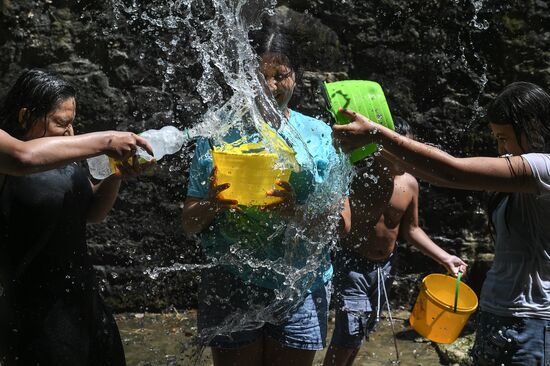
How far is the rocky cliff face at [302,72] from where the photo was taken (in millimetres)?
4879

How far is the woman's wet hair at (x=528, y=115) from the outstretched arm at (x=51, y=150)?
1276 millimetres

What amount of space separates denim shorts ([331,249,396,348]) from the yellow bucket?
0.27 m

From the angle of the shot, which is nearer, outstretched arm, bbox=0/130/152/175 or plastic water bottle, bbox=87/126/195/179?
outstretched arm, bbox=0/130/152/175

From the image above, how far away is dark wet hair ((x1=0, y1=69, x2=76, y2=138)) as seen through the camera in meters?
2.54

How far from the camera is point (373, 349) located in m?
4.55

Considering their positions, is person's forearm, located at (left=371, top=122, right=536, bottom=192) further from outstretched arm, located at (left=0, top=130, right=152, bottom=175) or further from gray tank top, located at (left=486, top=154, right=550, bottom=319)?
outstretched arm, located at (left=0, top=130, right=152, bottom=175)

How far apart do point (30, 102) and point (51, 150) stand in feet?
1.21

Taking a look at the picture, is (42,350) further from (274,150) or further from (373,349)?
(373,349)

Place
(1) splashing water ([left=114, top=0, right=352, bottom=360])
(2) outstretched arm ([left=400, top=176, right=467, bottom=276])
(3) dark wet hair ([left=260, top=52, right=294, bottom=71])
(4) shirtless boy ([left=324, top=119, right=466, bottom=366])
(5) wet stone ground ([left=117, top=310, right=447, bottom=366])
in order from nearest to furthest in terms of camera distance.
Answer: (1) splashing water ([left=114, top=0, right=352, bottom=360])
(3) dark wet hair ([left=260, top=52, right=294, bottom=71])
(4) shirtless boy ([left=324, top=119, right=466, bottom=366])
(2) outstretched arm ([left=400, top=176, right=467, bottom=276])
(5) wet stone ground ([left=117, top=310, right=447, bottom=366])

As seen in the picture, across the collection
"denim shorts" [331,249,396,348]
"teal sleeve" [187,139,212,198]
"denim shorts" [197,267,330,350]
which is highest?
"teal sleeve" [187,139,212,198]

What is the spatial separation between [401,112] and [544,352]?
2725mm

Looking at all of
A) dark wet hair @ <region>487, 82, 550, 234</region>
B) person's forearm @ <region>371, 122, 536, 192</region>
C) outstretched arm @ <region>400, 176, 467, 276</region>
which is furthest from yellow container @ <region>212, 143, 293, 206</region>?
outstretched arm @ <region>400, 176, 467, 276</region>

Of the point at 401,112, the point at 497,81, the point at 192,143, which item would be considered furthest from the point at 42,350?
the point at 497,81

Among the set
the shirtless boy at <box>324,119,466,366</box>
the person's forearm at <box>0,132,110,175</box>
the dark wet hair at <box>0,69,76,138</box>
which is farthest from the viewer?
the shirtless boy at <box>324,119,466,366</box>
